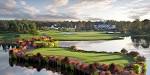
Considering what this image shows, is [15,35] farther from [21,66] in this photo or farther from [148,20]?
[148,20]

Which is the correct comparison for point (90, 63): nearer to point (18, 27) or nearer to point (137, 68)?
point (137, 68)

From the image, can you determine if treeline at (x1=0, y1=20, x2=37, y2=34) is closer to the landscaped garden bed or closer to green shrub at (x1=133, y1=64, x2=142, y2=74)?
the landscaped garden bed

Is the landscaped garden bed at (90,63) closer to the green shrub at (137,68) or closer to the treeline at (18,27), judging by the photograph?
the green shrub at (137,68)

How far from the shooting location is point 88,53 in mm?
66688

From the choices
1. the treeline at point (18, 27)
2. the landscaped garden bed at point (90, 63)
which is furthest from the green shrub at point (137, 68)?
the treeline at point (18, 27)

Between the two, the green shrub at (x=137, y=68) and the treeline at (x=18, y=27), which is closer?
the green shrub at (x=137, y=68)

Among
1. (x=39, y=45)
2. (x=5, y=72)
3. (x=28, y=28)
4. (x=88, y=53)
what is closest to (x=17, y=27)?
(x=28, y=28)

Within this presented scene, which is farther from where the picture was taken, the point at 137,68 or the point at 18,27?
the point at 18,27

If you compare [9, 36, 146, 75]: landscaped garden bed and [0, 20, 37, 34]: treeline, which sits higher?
[0, 20, 37, 34]: treeline

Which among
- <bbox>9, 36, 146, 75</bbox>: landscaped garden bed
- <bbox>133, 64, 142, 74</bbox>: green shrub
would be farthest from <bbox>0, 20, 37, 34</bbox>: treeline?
<bbox>133, 64, 142, 74</bbox>: green shrub

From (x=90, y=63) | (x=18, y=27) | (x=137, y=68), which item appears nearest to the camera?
(x=137, y=68)

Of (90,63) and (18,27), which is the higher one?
(18,27)

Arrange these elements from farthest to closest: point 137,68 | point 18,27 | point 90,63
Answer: point 18,27, point 90,63, point 137,68

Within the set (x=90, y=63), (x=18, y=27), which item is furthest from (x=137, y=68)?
(x=18, y=27)
